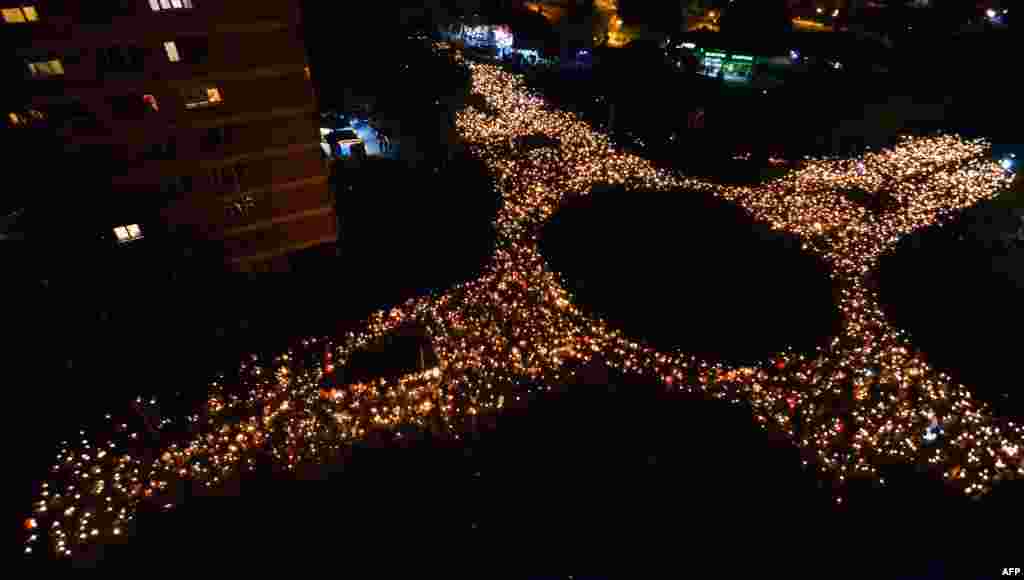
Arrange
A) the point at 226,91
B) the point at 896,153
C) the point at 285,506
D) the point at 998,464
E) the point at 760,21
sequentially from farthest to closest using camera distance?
the point at 760,21, the point at 896,153, the point at 226,91, the point at 998,464, the point at 285,506

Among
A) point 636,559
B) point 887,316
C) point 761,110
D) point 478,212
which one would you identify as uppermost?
point 761,110

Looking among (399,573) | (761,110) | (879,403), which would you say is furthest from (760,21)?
(399,573)

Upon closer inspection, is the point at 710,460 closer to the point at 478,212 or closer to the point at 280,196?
the point at 478,212

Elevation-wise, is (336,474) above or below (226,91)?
below


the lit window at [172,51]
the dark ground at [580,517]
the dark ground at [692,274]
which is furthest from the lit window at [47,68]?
the dark ground at [692,274]

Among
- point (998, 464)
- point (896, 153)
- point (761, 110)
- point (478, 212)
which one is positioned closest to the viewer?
point (998, 464)

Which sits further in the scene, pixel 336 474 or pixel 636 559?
pixel 336 474
